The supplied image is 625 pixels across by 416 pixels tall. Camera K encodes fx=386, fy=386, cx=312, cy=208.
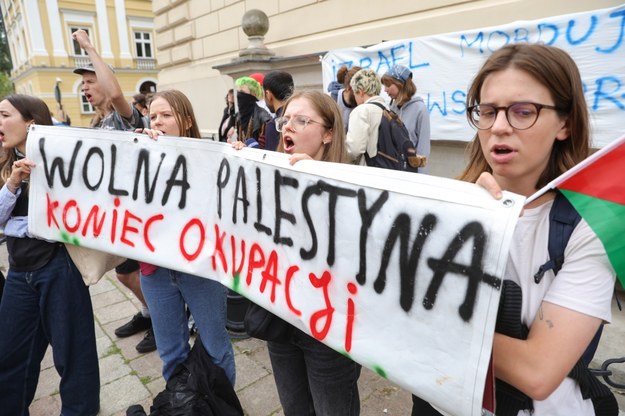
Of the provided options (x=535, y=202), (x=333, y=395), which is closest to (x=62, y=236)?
(x=333, y=395)

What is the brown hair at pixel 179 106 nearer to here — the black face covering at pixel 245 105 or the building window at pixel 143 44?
the black face covering at pixel 245 105

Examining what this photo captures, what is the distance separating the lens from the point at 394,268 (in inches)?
45.1

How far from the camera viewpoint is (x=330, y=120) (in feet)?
5.84

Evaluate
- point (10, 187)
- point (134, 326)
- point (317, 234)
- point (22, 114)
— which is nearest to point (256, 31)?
point (22, 114)

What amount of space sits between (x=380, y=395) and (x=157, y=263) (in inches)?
62.2

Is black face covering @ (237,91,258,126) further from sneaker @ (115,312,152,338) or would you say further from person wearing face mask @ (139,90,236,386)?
sneaker @ (115,312,152,338)

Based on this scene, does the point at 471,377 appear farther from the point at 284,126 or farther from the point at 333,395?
the point at 284,126

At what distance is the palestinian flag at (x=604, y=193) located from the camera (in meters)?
0.88

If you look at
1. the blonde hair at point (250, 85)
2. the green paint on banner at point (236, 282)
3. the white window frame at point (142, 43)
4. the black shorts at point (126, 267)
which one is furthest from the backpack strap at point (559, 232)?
the white window frame at point (142, 43)

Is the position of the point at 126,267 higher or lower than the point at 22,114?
lower

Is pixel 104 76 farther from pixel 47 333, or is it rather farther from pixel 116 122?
pixel 47 333

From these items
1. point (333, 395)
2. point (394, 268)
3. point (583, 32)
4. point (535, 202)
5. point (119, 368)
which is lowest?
point (119, 368)

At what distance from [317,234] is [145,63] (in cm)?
3645

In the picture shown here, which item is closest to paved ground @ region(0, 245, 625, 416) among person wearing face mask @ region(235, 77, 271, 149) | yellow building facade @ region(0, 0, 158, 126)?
person wearing face mask @ region(235, 77, 271, 149)
